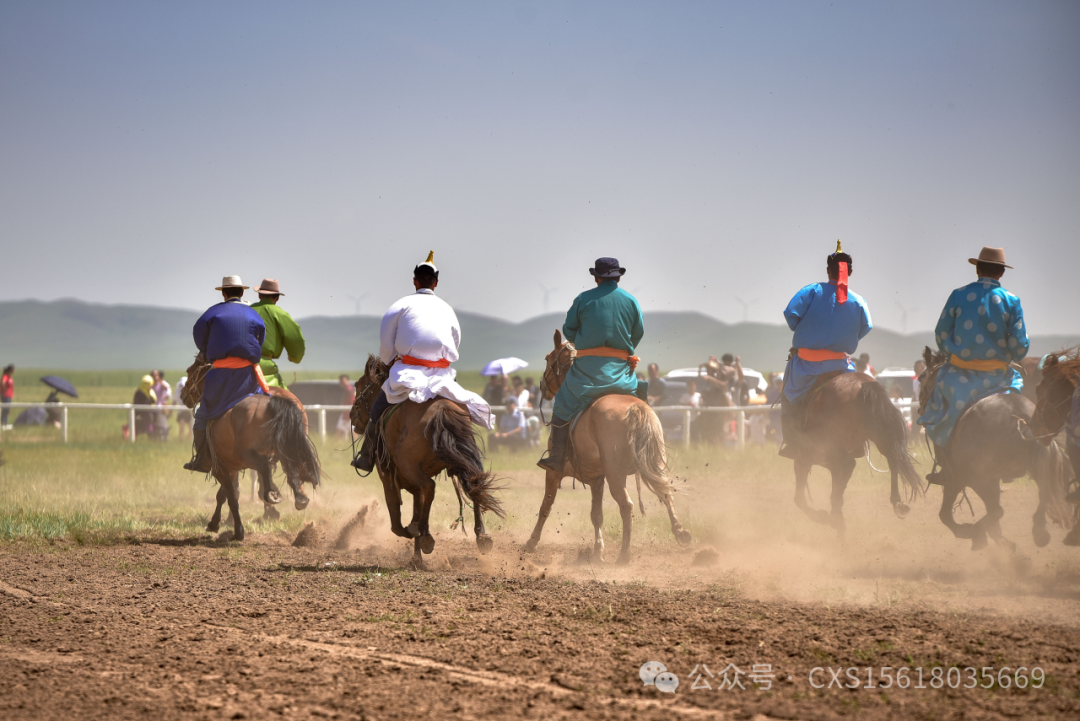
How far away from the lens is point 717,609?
575 centimetres

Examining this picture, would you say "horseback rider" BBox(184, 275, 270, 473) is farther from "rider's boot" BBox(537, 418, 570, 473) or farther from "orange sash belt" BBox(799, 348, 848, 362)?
"orange sash belt" BBox(799, 348, 848, 362)

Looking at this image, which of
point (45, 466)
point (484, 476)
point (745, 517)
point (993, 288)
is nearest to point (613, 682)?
point (484, 476)

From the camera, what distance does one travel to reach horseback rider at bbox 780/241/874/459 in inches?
356

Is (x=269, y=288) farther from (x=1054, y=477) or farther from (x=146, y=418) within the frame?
(x=146, y=418)

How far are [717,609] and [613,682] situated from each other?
5.20 ft

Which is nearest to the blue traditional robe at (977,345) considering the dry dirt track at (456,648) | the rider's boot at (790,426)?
the rider's boot at (790,426)

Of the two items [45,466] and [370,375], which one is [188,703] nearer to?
[370,375]

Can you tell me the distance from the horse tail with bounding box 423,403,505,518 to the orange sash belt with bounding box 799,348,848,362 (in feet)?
11.3

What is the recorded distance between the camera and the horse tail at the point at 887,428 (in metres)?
8.37

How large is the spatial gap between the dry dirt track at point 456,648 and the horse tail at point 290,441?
206 centimetres

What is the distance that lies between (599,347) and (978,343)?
3.02 m

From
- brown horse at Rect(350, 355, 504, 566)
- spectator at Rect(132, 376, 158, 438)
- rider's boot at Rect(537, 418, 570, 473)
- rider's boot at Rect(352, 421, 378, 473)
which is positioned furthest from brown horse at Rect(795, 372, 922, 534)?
spectator at Rect(132, 376, 158, 438)

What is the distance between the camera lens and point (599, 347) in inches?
A: 325

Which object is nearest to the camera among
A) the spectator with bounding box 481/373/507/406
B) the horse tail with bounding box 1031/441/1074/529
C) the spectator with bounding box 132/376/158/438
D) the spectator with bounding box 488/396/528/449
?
the horse tail with bounding box 1031/441/1074/529
